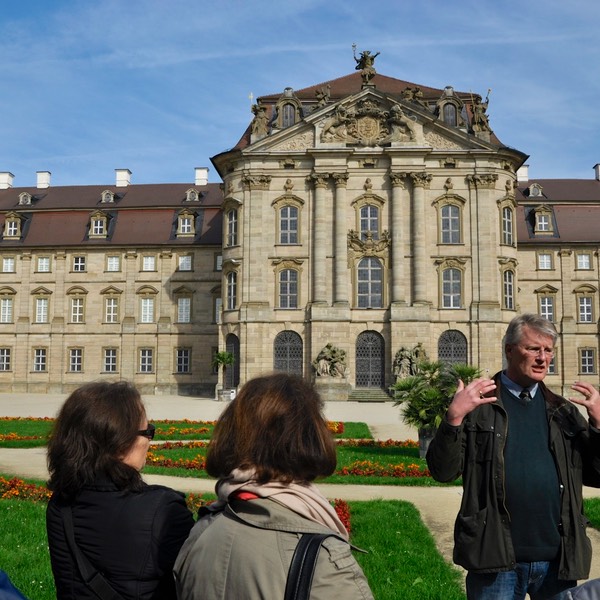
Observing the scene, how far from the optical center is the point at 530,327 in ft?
17.1

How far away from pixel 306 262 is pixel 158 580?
39.6 meters

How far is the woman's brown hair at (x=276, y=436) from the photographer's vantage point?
3046 millimetres

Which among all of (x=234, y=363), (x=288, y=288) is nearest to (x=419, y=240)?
(x=288, y=288)

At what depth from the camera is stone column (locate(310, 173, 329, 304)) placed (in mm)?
42375

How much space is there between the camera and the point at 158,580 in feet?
11.6

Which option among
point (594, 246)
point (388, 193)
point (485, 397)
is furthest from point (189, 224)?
point (485, 397)

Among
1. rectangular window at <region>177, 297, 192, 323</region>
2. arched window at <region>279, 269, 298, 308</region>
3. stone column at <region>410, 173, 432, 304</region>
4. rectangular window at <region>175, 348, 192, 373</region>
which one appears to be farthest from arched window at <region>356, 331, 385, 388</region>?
rectangular window at <region>177, 297, 192, 323</region>

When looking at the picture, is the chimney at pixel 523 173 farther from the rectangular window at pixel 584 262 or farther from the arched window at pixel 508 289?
the arched window at pixel 508 289

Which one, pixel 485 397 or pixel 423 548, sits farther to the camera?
pixel 423 548

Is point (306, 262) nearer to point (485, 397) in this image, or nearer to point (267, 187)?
point (267, 187)

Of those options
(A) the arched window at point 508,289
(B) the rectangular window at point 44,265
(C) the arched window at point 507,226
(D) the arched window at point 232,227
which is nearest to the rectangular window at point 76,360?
(B) the rectangular window at point 44,265

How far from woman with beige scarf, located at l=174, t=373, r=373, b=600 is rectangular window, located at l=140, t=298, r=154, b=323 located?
48.7 m

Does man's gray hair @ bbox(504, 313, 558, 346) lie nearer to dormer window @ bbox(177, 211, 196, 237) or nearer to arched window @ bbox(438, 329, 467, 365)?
arched window @ bbox(438, 329, 467, 365)

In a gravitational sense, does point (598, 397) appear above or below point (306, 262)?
below
